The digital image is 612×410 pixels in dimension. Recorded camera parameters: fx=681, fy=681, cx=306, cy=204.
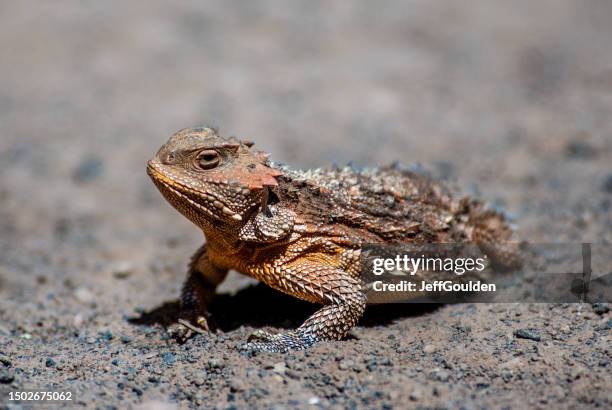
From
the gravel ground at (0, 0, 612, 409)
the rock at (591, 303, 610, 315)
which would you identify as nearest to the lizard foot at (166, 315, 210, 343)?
the gravel ground at (0, 0, 612, 409)

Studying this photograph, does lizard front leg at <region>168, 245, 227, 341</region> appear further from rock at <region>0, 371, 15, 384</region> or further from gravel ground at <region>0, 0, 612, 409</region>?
rock at <region>0, 371, 15, 384</region>

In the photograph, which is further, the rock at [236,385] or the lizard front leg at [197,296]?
the lizard front leg at [197,296]

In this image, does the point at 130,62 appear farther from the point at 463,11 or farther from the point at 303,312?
the point at 303,312

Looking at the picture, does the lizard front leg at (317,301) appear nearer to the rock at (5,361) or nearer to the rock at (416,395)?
the rock at (416,395)

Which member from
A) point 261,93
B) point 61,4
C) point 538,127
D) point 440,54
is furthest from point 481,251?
point 61,4

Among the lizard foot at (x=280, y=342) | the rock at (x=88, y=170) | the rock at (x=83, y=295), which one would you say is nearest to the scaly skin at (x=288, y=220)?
the lizard foot at (x=280, y=342)

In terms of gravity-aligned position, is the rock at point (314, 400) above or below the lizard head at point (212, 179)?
below

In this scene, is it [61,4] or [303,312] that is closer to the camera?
[303,312]
